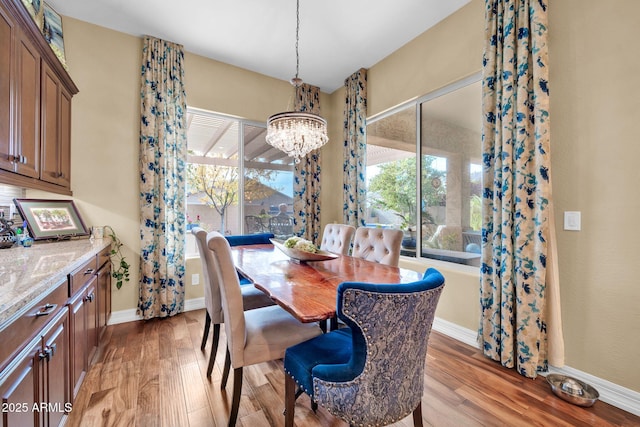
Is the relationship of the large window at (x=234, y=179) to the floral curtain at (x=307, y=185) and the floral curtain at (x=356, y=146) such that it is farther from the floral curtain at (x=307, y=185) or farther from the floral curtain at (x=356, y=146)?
the floral curtain at (x=356, y=146)

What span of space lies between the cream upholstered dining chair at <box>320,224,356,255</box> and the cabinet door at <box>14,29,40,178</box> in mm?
2375

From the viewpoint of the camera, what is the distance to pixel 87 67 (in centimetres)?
271

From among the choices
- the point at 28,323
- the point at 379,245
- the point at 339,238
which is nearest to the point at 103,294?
the point at 28,323

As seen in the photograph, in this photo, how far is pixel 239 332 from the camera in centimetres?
140

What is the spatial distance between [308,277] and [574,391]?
72.4 inches

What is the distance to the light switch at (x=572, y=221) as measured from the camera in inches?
73.3

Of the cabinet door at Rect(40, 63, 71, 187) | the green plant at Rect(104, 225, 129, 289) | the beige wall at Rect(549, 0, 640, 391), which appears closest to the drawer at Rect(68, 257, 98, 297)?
the cabinet door at Rect(40, 63, 71, 187)

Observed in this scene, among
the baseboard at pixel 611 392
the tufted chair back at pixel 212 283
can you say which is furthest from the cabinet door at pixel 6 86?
the baseboard at pixel 611 392

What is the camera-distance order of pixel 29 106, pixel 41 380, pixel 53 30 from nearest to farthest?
pixel 41 380, pixel 29 106, pixel 53 30

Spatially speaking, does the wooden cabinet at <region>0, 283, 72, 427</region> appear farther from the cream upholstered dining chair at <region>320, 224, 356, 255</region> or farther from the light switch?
the light switch

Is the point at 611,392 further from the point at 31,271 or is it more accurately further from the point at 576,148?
the point at 31,271

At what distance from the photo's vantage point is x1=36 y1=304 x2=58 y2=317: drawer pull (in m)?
1.07

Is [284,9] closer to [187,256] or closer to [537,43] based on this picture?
[537,43]

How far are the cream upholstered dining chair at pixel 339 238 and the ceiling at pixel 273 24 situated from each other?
2054 millimetres
